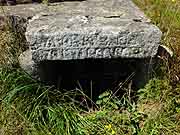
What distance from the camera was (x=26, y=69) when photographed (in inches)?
123

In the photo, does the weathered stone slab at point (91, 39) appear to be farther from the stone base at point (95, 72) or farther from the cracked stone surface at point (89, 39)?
the stone base at point (95, 72)

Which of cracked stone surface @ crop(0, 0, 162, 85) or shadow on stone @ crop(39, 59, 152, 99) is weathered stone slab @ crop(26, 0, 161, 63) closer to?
cracked stone surface @ crop(0, 0, 162, 85)

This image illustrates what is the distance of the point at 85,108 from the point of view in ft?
10.5

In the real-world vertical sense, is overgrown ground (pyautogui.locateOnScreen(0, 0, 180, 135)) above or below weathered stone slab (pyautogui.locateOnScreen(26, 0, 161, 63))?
below

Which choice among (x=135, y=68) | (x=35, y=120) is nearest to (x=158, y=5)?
(x=135, y=68)

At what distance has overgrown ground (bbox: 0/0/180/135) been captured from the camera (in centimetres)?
286

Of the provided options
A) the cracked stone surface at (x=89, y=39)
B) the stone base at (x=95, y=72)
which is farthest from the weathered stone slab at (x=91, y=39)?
the stone base at (x=95, y=72)

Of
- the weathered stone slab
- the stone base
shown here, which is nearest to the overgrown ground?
the stone base

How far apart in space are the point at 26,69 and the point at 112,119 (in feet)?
2.43

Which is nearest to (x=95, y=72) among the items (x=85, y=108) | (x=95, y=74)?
(x=95, y=74)

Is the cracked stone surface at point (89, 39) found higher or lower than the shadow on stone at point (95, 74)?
higher

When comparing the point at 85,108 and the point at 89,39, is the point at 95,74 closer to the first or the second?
the point at 85,108

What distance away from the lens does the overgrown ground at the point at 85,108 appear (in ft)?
9.38

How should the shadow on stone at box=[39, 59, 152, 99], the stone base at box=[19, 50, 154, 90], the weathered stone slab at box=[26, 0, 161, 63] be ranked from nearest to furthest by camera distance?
1. the weathered stone slab at box=[26, 0, 161, 63]
2. the stone base at box=[19, 50, 154, 90]
3. the shadow on stone at box=[39, 59, 152, 99]
